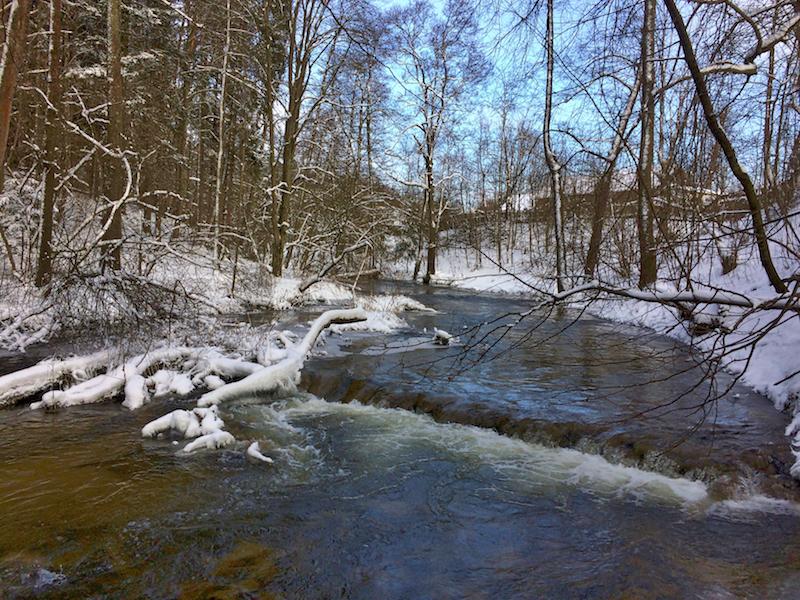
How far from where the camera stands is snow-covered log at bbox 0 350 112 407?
642 centimetres

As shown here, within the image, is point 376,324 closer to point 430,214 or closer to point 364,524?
point 364,524

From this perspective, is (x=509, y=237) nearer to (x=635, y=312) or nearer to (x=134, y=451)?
(x=635, y=312)

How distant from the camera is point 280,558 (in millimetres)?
3670

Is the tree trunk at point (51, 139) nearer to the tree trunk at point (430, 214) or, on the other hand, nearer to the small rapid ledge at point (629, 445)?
the small rapid ledge at point (629, 445)

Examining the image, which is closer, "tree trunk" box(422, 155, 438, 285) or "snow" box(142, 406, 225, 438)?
"snow" box(142, 406, 225, 438)

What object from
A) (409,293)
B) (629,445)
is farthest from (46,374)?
(409,293)

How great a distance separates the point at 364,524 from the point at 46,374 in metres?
5.19

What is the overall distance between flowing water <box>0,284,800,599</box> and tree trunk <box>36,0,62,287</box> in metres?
5.00

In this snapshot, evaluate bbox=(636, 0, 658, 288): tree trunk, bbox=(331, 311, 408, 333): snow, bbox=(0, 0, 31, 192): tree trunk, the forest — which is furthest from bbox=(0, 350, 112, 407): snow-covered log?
bbox=(636, 0, 658, 288): tree trunk

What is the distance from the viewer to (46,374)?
677 cm

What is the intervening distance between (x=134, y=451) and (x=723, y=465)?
5915 millimetres

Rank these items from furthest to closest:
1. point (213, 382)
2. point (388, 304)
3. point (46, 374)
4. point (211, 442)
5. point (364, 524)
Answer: point (388, 304)
point (213, 382)
point (46, 374)
point (211, 442)
point (364, 524)

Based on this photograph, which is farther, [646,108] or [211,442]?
[211,442]

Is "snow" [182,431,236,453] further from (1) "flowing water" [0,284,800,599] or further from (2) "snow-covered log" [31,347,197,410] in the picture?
(2) "snow-covered log" [31,347,197,410]
